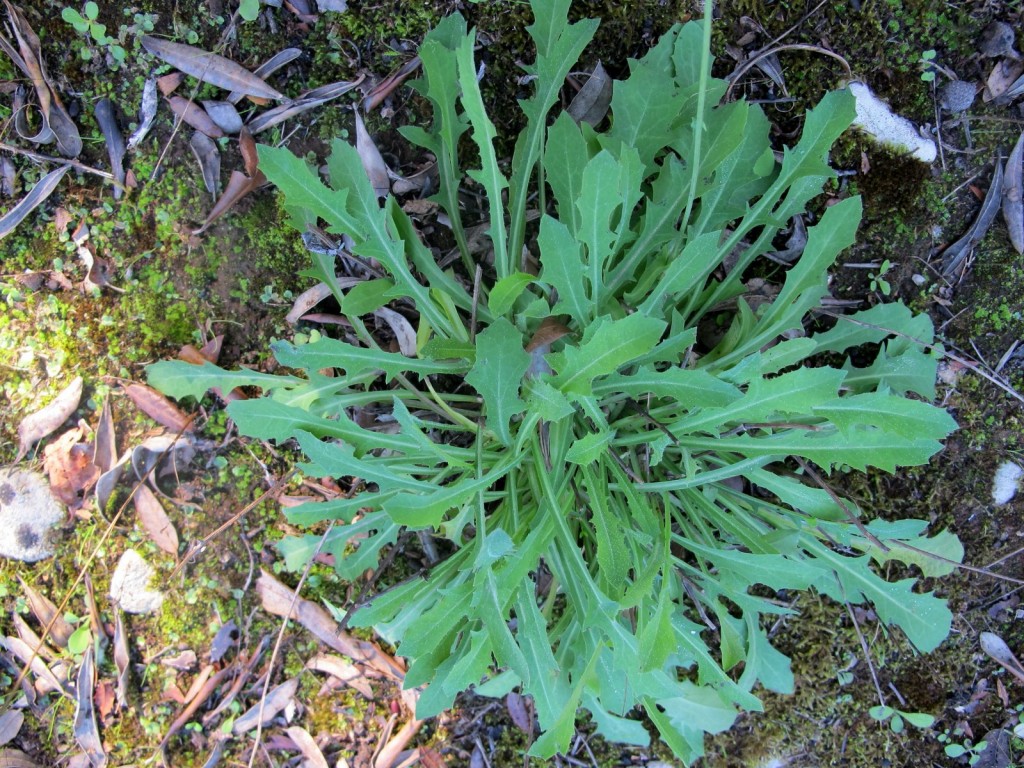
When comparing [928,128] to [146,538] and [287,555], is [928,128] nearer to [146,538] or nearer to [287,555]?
[287,555]

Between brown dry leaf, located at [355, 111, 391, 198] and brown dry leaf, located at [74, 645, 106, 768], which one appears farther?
brown dry leaf, located at [74, 645, 106, 768]

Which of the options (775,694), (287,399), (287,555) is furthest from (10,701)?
(775,694)

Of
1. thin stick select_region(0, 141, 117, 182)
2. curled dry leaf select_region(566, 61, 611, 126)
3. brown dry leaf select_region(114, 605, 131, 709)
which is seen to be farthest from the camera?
brown dry leaf select_region(114, 605, 131, 709)

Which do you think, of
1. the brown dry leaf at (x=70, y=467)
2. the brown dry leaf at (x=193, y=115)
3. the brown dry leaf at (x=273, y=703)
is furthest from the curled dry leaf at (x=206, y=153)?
the brown dry leaf at (x=273, y=703)

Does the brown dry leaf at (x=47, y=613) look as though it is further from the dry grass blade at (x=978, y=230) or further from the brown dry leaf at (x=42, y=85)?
the dry grass blade at (x=978, y=230)

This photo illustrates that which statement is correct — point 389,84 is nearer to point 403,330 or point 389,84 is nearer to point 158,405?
point 403,330

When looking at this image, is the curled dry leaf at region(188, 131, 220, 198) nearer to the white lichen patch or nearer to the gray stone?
the gray stone

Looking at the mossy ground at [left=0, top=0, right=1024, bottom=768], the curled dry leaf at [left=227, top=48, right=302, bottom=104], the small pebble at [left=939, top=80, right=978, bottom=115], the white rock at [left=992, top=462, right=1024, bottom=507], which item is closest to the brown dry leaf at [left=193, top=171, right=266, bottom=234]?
the mossy ground at [left=0, top=0, right=1024, bottom=768]
